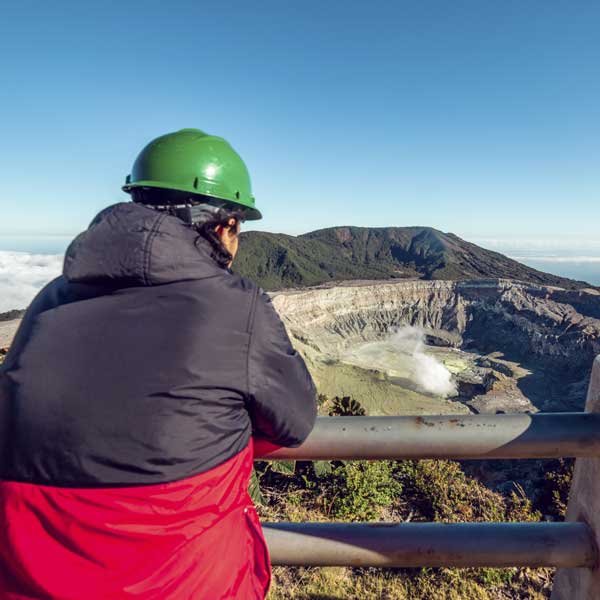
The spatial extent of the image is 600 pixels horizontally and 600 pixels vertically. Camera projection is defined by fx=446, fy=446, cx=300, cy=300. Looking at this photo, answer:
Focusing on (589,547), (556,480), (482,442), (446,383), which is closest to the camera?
(482,442)

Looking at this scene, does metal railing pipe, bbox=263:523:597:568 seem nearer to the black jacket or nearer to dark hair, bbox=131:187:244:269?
the black jacket

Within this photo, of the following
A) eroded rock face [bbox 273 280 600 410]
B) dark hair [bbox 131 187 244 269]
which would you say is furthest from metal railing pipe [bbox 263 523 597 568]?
eroded rock face [bbox 273 280 600 410]

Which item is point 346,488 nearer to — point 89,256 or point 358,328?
point 89,256

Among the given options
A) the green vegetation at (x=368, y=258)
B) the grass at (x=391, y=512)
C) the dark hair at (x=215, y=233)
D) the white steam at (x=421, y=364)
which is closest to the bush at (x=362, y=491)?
the grass at (x=391, y=512)

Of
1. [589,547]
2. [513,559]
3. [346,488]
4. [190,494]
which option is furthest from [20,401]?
[346,488]

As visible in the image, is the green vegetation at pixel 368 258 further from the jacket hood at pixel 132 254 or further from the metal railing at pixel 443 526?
the jacket hood at pixel 132 254

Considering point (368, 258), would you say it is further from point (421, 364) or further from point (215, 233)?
point (215, 233)
